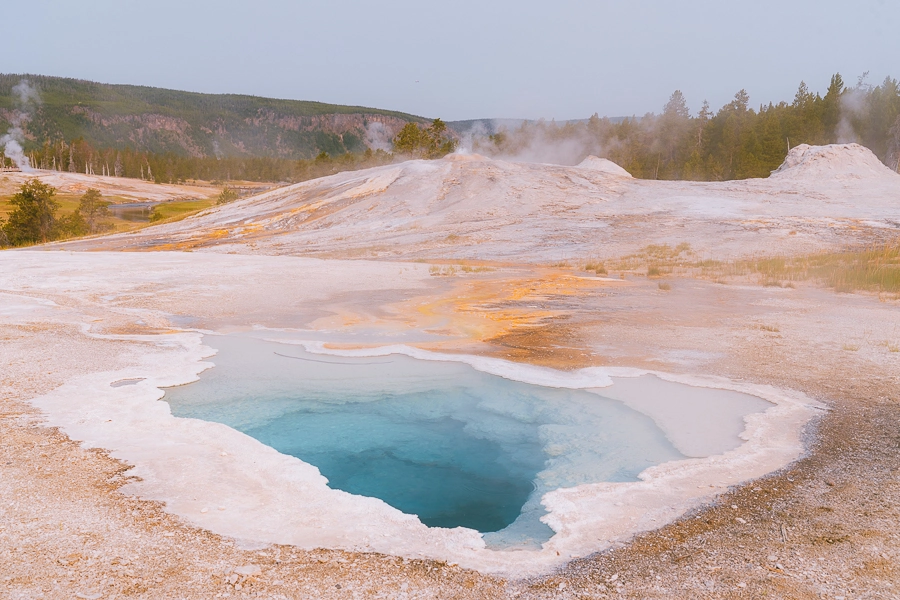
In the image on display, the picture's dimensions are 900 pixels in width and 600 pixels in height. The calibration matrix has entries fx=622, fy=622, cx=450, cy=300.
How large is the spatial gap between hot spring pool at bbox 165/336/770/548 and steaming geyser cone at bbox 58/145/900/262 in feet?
52.3

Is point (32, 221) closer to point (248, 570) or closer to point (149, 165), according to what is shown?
point (248, 570)

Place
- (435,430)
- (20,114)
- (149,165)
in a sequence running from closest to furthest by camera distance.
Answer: (435,430) → (149,165) → (20,114)

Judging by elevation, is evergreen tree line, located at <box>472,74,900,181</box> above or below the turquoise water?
above

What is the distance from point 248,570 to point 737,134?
64.0 metres

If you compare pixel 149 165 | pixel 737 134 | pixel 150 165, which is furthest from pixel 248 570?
pixel 149 165

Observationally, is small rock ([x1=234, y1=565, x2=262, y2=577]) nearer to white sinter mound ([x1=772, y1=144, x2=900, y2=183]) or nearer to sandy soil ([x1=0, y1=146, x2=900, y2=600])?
sandy soil ([x1=0, y1=146, x2=900, y2=600])

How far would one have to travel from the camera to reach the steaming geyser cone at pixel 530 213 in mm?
24859

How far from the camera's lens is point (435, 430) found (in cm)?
653

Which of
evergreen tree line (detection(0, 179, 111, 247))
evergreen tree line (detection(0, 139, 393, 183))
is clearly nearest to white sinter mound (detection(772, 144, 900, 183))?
evergreen tree line (detection(0, 179, 111, 247))

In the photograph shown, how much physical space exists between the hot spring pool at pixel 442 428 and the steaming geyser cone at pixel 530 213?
1594 centimetres

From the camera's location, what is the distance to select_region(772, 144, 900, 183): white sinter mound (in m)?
33.5

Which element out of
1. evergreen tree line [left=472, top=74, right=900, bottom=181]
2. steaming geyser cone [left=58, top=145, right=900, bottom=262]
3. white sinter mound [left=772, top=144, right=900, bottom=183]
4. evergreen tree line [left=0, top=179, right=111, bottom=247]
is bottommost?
evergreen tree line [left=0, top=179, right=111, bottom=247]

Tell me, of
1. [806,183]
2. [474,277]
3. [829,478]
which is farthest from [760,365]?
[806,183]

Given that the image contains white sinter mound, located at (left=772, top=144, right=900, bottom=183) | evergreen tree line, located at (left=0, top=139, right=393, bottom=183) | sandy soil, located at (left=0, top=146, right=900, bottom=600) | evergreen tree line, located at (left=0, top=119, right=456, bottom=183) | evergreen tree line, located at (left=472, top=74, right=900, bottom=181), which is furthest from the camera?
evergreen tree line, located at (left=0, top=139, right=393, bottom=183)
